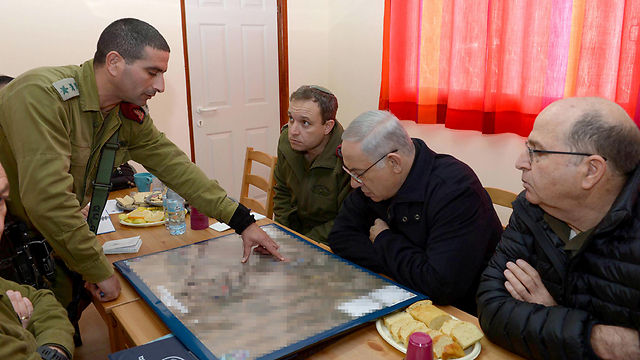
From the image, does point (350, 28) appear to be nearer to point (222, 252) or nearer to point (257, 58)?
point (257, 58)

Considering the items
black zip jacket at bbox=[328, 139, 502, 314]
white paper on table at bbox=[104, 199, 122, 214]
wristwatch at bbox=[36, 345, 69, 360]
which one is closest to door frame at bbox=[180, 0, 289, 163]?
white paper on table at bbox=[104, 199, 122, 214]

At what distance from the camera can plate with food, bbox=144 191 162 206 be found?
2205 millimetres

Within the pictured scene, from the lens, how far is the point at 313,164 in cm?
227

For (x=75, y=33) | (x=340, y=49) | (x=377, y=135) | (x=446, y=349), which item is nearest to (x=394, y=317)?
(x=446, y=349)

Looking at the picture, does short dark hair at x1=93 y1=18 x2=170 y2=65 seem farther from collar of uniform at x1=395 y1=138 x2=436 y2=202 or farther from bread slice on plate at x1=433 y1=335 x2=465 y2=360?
bread slice on plate at x1=433 y1=335 x2=465 y2=360

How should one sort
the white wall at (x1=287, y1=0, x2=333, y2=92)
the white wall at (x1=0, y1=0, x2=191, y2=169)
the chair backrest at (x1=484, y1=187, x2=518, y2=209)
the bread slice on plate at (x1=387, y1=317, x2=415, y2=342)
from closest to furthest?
the bread slice on plate at (x1=387, y1=317, x2=415, y2=342) → the chair backrest at (x1=484, y1=187, x2=518, y2=209) → the white wall at (x1=0, y1=0, x2=191, y2=169) → the white wall at (x1=287, y1=0, x2=333, y2=92)

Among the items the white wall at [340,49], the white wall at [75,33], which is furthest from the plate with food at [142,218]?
the white wall at [340,49]

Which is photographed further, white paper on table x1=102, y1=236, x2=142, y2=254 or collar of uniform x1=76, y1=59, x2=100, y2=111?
white paper on table x1=102, y1=236, x2=142, y2=254

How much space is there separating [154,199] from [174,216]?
348mm

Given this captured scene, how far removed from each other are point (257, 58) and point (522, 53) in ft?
7.47

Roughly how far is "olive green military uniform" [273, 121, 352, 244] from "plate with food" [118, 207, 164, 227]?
66 centimetres

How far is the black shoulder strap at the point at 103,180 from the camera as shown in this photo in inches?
66.7

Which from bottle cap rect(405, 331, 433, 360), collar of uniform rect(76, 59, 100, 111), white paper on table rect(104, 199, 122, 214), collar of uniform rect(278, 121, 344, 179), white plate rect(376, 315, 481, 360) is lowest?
white paper on table rect(104, 199, 122, 214)

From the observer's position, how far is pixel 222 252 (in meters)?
1.60
